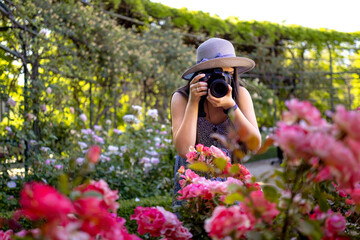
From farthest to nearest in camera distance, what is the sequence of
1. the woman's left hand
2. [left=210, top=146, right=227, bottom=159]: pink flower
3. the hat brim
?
the hat brim < the woman's left hand < [left=210, top=146, right=227, bottom=159]: pink flower

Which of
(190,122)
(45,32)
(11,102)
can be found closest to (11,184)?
(11,102)

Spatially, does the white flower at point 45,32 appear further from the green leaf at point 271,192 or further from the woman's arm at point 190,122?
the green leaf at point 271,192

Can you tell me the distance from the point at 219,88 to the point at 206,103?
0.24 meters

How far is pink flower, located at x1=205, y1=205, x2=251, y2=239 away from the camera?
596mm

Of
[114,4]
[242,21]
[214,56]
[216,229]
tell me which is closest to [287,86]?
[242,21]

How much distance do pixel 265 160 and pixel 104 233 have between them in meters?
10.4

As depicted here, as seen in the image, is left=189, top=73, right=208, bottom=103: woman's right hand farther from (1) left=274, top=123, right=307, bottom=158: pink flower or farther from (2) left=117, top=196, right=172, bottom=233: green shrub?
(2) left=117, top=196, right=172, bottom=233: green shrub

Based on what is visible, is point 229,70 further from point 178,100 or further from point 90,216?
point 90,216

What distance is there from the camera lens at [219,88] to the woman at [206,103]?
0.02 m

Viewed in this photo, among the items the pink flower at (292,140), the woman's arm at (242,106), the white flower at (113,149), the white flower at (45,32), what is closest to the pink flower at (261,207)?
the pink flower at (292,140)

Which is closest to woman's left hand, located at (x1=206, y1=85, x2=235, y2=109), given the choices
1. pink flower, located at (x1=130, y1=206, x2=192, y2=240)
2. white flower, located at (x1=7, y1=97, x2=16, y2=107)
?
pink flower, located at (x1=130, y1=206, x2=192, y2=240)

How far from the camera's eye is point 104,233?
1.85 feet

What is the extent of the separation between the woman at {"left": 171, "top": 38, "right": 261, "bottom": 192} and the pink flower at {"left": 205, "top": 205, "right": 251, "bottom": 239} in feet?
3.10

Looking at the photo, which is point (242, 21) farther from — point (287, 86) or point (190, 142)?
point (190, 142)
